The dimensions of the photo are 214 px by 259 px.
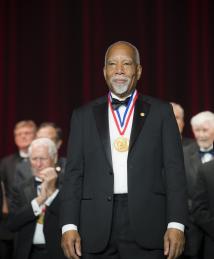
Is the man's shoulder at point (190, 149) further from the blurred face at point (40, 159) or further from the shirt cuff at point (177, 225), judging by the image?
the shirt cuff at point (177, 225)

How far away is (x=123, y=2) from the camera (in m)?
8.04

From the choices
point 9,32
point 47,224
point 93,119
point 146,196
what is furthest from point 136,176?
point 9,32

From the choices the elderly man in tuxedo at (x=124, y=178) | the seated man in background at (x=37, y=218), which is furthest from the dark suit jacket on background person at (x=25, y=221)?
the elderly man in tuxedo at (x=124, y=178)

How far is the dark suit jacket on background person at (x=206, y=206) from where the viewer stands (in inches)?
173

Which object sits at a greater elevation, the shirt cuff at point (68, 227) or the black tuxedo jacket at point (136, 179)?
the black tuxedo jacket at point (136, 179)

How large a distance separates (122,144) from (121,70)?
347 millimetres

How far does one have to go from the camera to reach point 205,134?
5633 millimetres

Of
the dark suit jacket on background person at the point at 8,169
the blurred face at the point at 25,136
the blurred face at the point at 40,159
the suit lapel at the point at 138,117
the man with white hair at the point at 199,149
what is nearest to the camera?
the suit lapel at the point at 138,117

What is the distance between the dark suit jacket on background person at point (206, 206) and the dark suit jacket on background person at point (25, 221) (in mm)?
943

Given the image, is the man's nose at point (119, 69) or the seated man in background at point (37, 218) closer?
the man's nose at point (119, 69)

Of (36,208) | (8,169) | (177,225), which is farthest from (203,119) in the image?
(177,225)

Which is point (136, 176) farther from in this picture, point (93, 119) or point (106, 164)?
point (93, 119)

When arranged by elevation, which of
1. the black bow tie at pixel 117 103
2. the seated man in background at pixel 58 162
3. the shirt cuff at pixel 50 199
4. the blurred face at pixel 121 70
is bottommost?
the shirt cuff at pixel 50 199

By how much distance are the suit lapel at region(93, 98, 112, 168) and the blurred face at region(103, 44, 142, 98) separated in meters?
0.11
